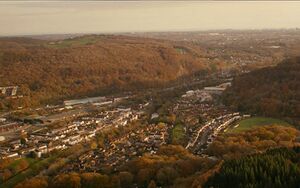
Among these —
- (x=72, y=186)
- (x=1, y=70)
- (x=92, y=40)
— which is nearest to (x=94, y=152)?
(x=72, y=186)

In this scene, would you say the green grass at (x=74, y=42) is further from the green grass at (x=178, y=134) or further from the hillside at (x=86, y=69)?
the green grass at (x=178, y=134)

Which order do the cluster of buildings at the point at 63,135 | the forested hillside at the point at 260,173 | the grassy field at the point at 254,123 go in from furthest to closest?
the grassy field at the point at 254,123 → the cluster of buildings at the point at 63,135 → the forested hillside at the point at 260,173

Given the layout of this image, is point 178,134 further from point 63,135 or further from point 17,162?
point 17,162

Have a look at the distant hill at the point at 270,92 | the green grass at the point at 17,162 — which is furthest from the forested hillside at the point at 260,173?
the distant hill at the point at 270,92

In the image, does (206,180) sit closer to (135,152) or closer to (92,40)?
(135,152)

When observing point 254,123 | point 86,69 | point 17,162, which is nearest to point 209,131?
point 254,123

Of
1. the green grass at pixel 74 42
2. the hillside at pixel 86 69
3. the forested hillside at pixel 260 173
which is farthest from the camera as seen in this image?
A: the green grass at pixel 74 42
